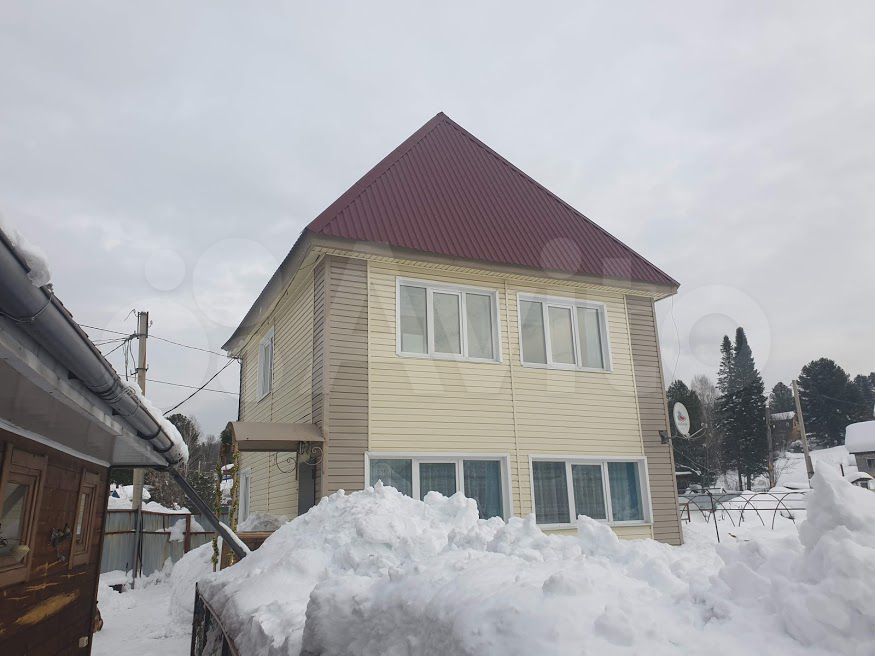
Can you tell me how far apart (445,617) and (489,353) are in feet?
26.4

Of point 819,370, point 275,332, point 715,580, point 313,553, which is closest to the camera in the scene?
point 715,580

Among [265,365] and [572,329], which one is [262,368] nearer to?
[265,365]

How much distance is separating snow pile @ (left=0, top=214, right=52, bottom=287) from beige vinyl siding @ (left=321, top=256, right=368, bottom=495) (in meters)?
6.95

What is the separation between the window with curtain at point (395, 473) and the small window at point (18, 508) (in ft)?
16.8

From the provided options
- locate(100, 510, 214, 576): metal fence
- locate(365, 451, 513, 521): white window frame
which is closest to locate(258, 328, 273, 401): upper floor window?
locate(365, 451, 513, 521): white window frame

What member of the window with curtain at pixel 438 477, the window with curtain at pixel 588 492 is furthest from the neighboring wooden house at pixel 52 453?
the window with curtain at pixel 588 492

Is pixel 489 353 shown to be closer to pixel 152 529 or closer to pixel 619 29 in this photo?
pixel 619 29

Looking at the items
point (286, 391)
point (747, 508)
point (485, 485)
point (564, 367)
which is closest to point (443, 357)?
point (485, 485)

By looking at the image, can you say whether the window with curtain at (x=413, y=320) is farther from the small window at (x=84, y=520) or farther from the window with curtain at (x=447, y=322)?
the small window at (x=84, y=520)

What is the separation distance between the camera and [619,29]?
380 inches

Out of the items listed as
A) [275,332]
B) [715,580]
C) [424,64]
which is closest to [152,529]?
[275,332]

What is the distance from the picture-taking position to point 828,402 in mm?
55812

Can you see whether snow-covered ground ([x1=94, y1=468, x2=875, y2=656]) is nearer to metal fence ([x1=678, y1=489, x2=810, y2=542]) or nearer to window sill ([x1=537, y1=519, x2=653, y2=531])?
window sill ([x1=537, y1=519, x2=653, y2=531])

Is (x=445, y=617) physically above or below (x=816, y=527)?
below
